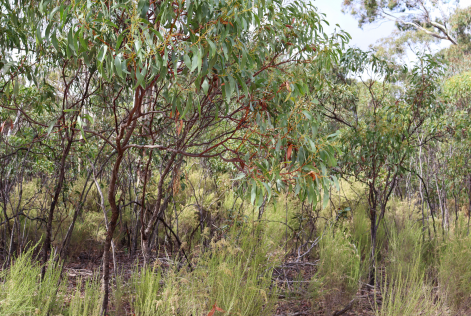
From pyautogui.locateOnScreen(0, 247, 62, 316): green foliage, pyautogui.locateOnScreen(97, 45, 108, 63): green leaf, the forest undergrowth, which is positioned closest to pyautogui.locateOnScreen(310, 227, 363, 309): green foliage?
the forest undergrowth

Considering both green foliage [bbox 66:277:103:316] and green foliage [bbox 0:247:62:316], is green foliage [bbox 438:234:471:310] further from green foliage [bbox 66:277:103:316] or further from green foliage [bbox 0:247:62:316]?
green foliage [bbox 0:247:62:316]

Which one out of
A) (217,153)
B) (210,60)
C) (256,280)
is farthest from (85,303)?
(210,60)

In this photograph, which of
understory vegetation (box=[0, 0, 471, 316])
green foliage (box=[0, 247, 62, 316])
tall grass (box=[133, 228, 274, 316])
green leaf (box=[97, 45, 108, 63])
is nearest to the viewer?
green leaf (box=[97, 45, 108, 63])

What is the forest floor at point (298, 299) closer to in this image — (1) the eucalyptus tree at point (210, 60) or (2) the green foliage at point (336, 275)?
(2) the green foliage at point (336, 275)

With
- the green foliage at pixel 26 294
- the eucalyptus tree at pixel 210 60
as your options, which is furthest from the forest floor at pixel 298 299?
the eucalyptus tree at pixel 210 60

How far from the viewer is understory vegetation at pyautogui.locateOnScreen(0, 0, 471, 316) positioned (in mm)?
1753

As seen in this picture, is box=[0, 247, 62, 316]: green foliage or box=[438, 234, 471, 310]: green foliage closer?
box=[0, 247, 62, 316]: green foliage

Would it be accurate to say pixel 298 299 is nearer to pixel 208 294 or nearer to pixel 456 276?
pixel 208 294

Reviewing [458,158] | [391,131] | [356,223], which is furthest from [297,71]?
[458,158]

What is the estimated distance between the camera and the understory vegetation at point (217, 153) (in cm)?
175

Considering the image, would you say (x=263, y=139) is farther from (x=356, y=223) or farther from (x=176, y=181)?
(x=356, y=223)

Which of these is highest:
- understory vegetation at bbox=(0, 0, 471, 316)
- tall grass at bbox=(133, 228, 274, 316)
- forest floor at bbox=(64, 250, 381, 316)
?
understory vegetation at bbox=(0, 0, 471, 316)

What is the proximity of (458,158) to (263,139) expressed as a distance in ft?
14.9

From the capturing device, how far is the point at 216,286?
8.01ft
